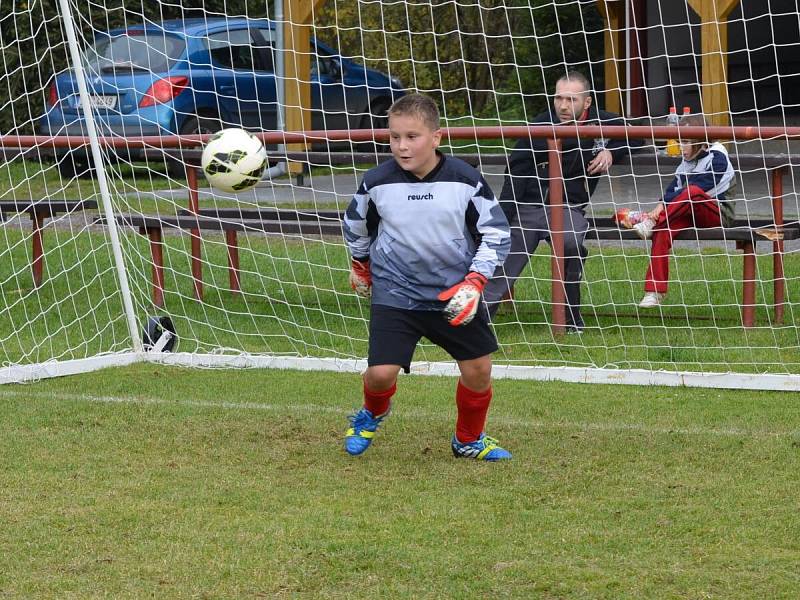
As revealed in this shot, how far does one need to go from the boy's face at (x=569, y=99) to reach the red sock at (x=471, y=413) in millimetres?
3065

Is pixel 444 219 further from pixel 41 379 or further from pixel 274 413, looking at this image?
pixel 41 379

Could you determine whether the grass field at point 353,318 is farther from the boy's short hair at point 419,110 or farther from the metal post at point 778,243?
the boy's short hair at point 419,110

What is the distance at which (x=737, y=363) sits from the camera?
7.05 metres

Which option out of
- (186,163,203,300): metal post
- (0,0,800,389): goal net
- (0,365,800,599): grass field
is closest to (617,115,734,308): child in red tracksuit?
(0,0,800,389): goal net

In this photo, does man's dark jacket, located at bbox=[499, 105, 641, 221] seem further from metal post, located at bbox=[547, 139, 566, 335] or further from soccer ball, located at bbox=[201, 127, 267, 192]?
soccer ball, located at bbox=[201, 127, 267, 192]

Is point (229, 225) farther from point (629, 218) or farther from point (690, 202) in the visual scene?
point (690, 202)

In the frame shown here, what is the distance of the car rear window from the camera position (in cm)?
1014

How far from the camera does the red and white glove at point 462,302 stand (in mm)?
4895

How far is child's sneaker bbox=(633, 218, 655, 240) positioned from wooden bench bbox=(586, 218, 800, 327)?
3.4 inches

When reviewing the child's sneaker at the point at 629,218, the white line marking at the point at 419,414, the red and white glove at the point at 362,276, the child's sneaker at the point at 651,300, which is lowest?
the child's sneaker at the point at 651,300

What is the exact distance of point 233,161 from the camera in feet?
21.2

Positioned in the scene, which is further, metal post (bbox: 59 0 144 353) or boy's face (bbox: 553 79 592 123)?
boy's face (bbox: 553 79 592 123)

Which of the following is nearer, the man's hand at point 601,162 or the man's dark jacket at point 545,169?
the man's hand at point 601,162

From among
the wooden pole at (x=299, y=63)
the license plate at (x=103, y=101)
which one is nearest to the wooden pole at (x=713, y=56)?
the wooden pole at (x=299, y=63)
